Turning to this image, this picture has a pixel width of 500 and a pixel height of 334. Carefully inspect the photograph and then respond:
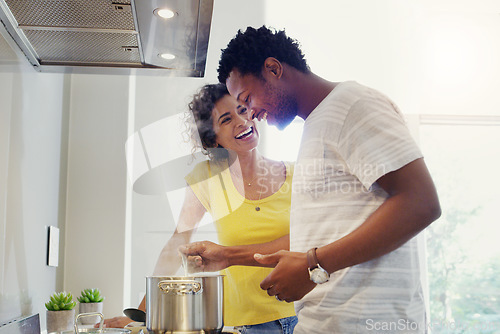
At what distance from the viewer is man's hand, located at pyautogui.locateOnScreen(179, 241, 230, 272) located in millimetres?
1329

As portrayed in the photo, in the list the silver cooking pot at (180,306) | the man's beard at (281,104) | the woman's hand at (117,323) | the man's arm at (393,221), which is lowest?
the woman's hand at (117,323)

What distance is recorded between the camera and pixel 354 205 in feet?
2.57

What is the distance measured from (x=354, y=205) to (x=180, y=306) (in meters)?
0.33

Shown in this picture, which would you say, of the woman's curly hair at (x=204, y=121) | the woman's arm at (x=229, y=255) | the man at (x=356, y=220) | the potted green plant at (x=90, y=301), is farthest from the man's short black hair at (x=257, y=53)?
the potted green plant at (x=90, y=301)

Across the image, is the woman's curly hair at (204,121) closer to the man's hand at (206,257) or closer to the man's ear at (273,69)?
the man's hand at (206,257)

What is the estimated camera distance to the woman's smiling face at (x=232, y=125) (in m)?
1.61

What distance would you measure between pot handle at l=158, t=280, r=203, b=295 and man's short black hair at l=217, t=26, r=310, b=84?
0.41 metres

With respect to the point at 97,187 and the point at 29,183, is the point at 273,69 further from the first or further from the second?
the point at 97,187

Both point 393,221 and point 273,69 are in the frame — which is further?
point 273,69

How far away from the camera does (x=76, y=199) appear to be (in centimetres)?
171

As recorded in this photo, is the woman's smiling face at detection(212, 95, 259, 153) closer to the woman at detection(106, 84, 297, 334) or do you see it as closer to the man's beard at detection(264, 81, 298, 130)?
the woman at detection(106, 84, 297, 334)

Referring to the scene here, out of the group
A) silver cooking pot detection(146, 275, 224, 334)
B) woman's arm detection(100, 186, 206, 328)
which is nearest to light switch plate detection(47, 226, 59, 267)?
woman's arm detection(100, 186, 206, 328)

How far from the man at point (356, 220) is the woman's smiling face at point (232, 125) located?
0.78 metres

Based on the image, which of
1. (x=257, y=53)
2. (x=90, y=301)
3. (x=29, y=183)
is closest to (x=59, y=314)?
(x=90, y=301)
